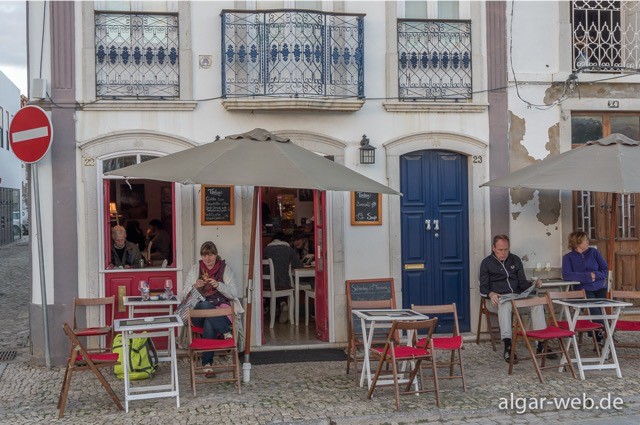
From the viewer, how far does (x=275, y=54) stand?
9625 millimetres

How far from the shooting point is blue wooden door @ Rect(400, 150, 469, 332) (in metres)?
10.2

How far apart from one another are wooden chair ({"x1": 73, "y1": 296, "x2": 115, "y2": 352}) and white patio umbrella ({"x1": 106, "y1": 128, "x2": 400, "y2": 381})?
1.70m

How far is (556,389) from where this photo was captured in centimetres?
790

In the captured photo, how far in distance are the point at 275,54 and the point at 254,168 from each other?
8.68 ft

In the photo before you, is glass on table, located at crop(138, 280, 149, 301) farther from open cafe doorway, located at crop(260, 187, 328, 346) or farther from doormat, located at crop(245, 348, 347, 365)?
open cafe doorway, located at crop(260, 187, 328, 346)

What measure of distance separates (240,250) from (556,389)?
403cm

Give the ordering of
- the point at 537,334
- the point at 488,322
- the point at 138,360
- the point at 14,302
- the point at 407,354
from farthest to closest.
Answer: the point at 14,302
the point at 488,322
the point at 138,360
the point at 537,334
the point at 407,354

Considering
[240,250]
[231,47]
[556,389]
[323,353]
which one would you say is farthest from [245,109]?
[556,389]

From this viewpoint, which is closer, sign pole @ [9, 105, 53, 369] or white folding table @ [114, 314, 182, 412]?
→ white folding table @ [114, 314, 182, 412]

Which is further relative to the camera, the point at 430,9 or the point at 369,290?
the point at 430,9

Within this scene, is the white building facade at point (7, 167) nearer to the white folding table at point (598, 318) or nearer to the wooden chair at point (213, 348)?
the wooden chair at point (213, 348)

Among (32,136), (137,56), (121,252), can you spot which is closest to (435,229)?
(121,252)

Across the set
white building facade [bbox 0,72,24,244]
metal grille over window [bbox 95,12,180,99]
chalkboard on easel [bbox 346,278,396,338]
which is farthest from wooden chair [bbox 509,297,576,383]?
white building facade [bbox 0,72,24,244]

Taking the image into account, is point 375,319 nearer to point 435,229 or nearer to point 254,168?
point 254,168
